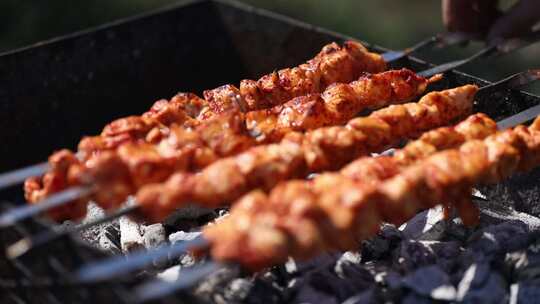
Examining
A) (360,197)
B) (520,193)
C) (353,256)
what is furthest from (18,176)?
(520,193)

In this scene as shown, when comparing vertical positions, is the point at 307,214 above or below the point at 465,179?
above

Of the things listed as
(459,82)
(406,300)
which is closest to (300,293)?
(406,300)

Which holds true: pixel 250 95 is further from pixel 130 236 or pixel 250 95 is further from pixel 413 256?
pixel 413 256

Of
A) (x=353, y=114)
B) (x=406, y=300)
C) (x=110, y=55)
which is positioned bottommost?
(x=406, y=300)

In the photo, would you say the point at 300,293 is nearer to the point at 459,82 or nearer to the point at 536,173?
the point at 536,173

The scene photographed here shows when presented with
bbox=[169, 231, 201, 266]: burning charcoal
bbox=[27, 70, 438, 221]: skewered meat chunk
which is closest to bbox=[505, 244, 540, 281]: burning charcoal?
bbox=[27, 70, 438, 221]: skewered meat chunk

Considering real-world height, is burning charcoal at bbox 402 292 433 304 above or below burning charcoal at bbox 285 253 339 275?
below

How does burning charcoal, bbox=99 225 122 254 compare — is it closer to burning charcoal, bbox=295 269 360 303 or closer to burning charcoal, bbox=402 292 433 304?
burning charcoal, bbox=295 269 360 303
